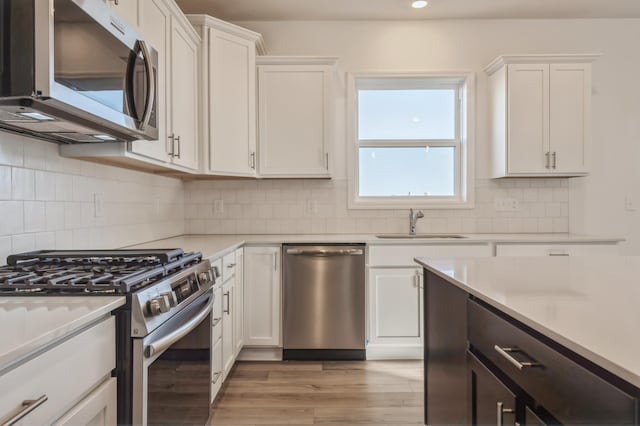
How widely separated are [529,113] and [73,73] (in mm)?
3056

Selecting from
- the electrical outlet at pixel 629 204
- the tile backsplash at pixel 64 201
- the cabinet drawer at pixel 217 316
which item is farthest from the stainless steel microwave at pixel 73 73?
the electrical outlet at pixel 629 204

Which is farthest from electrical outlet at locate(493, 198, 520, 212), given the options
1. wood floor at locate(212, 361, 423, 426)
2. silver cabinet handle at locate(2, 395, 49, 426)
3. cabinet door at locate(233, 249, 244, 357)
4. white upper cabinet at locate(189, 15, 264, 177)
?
silver cabinet handle at locate(2, 395, 49, 426)

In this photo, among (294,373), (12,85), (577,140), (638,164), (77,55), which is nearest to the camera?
(12,85)

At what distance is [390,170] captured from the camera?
348cm

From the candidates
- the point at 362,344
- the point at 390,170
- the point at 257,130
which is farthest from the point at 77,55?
the point at 390,170

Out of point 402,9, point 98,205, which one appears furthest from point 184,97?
point 402,9

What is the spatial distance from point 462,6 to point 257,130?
1.97 m

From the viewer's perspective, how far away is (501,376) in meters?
1.04

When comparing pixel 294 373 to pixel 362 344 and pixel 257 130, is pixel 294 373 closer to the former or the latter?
pixel 362 344

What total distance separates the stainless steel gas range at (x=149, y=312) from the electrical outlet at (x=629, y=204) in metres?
3.59

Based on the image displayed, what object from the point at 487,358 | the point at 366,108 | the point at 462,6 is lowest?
the point at 487,358

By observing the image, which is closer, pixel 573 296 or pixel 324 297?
pixel 573 296

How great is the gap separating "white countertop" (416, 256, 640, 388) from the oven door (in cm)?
97

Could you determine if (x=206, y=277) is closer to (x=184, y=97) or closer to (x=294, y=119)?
(x=184, y=97)
